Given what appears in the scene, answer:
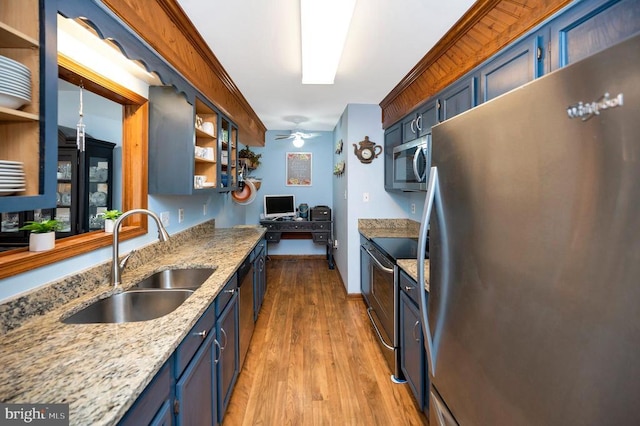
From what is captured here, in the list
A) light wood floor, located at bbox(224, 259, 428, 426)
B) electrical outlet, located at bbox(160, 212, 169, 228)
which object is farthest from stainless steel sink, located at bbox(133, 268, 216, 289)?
light wood floor, located at bbox(224, 259, 428, 426)

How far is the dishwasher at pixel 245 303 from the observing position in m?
2.01

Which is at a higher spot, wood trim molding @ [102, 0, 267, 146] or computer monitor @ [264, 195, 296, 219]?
wood trim molding @ [102, 0, 267, 146]

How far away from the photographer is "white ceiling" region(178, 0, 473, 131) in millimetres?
1588

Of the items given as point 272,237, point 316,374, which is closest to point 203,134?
point 316,374

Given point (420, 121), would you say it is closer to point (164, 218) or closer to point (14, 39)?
point (164, 218)

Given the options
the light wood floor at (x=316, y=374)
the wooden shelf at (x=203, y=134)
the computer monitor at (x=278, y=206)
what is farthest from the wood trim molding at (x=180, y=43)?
the computer monitor at (x=278, y=206)

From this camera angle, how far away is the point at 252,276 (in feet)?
8.17

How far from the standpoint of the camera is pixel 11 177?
0.75 metres

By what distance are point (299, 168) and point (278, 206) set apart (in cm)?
88

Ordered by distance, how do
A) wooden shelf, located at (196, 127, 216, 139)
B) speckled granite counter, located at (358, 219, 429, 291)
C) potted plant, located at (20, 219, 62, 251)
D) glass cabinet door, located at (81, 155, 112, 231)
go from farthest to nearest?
speckled granite counter, located at (358, 219, 429, 291), glass cabinet door, located at (81, 155, 112, 231), wooden shelf, located at (196, 127, 216, 139), potted plant, located at (20, 219, 62, 251)

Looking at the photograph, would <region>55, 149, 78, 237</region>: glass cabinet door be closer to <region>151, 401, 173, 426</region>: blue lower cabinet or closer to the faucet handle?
the faucet handle

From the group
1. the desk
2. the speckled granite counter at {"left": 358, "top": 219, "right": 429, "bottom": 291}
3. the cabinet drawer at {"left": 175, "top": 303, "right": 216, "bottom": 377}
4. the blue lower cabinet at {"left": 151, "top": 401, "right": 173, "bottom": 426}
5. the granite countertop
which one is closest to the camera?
the granite countertop

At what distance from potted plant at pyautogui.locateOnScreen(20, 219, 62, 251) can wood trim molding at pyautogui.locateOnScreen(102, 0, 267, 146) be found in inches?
35.8

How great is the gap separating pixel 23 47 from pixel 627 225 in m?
1.44
